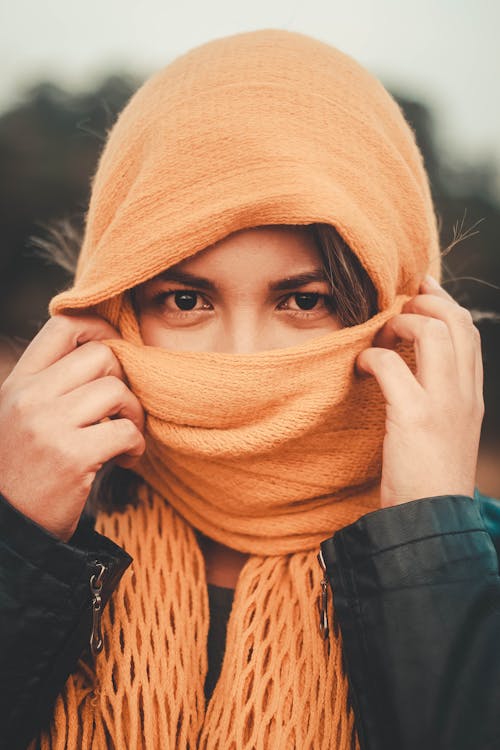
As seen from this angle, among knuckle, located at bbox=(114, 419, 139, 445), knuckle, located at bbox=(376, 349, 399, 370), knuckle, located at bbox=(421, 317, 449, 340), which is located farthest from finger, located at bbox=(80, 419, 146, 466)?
knuckle, located at bbox=(421, 317, 449, 340)

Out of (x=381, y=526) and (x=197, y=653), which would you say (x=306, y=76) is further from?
(x=197, y=653)

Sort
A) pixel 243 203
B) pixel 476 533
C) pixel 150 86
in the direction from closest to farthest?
pixel 476 533 < pixel 243 203 < pixel 150 86

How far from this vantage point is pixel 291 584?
1124 mm

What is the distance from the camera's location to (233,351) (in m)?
1.10

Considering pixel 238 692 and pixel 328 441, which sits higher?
pixel 328 441

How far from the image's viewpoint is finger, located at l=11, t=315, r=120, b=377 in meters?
1.08

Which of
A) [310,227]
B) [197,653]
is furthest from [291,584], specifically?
[310,227]

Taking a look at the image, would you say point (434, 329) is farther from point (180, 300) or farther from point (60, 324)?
point (60, 324)

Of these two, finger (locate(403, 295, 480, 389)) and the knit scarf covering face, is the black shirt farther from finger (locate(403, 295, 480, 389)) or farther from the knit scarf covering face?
finger (locate(403, 295, 480, 389))

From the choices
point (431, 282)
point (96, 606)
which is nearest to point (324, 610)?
point (96, 606)

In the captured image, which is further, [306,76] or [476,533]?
[306,76]

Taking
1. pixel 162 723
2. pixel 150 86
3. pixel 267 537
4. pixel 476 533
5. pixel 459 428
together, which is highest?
pixel 150 86

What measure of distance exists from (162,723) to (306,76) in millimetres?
1221

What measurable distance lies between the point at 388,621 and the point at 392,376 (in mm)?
406
